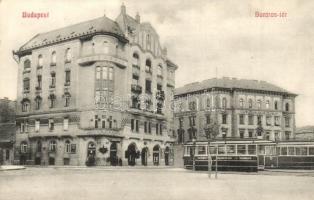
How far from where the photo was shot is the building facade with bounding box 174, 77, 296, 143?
4556cm

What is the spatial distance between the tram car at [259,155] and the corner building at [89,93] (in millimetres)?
10312

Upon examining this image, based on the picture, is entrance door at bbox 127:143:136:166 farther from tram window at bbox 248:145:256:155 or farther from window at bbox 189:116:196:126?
window at bbox 189:116:196:126

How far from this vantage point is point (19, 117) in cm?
3409

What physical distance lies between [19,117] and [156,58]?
10.4m

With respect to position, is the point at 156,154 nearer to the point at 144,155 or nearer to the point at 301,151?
the point at 144,155

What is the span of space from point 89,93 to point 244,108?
761 inches

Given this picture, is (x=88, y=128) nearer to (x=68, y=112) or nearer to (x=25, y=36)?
(x=68, y=112)

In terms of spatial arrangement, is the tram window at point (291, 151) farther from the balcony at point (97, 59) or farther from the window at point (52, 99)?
the window at point (52, 99)

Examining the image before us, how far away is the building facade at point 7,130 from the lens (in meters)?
35.4

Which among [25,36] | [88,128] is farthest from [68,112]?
[25,36]

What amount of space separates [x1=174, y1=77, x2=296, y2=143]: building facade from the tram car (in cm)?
2263

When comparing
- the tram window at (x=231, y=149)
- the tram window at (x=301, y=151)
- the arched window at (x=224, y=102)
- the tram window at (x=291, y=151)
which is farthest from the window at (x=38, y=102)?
the arched window at (x=224, y=102)

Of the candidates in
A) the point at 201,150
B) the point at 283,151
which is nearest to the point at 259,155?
the point at 283,151

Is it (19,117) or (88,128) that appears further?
(19,117)
